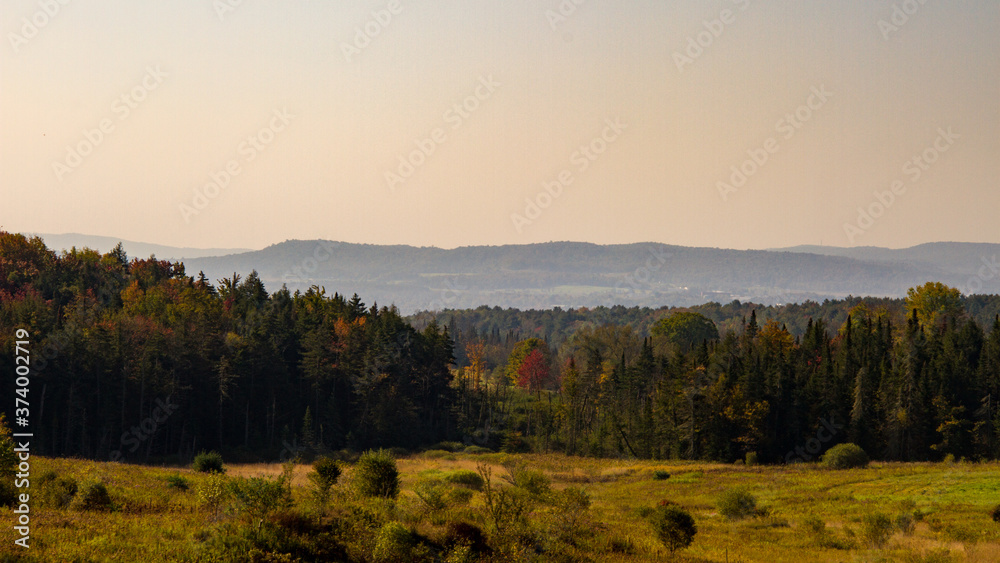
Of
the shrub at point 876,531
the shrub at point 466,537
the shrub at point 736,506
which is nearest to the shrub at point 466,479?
the shrub at point 736,506

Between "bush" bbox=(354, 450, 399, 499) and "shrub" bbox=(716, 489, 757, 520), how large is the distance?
24476mm

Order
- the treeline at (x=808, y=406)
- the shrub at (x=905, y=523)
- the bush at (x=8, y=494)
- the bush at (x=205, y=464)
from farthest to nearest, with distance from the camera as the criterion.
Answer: the treeline at (x=808, y=406) < the bush at (x=205, y=464) < the shrub at (x=905, y=523) < the bush at (x=8, y=494)

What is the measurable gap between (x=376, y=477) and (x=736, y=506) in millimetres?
25637

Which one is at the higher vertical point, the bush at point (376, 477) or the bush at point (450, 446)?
the bush at point (376, 477)

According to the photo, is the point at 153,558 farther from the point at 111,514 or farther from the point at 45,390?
the point at 45,390

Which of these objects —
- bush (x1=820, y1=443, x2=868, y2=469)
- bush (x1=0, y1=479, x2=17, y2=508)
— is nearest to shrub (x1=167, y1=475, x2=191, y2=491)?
bush (x1=0, y1=479, x2=17, y2=508)

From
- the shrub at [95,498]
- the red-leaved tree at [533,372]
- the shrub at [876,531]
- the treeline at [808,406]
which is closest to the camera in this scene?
the shrub at [95,498]

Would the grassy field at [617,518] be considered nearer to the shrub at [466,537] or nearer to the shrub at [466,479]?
the shrub at [466,537]

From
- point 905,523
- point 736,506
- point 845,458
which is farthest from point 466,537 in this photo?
point 845,458

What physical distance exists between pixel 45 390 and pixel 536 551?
6582cm

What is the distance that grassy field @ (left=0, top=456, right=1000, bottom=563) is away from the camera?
1806 cm

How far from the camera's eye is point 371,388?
8912 centimetres

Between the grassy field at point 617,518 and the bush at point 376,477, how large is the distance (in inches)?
22.5

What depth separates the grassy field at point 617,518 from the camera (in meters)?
18.1
